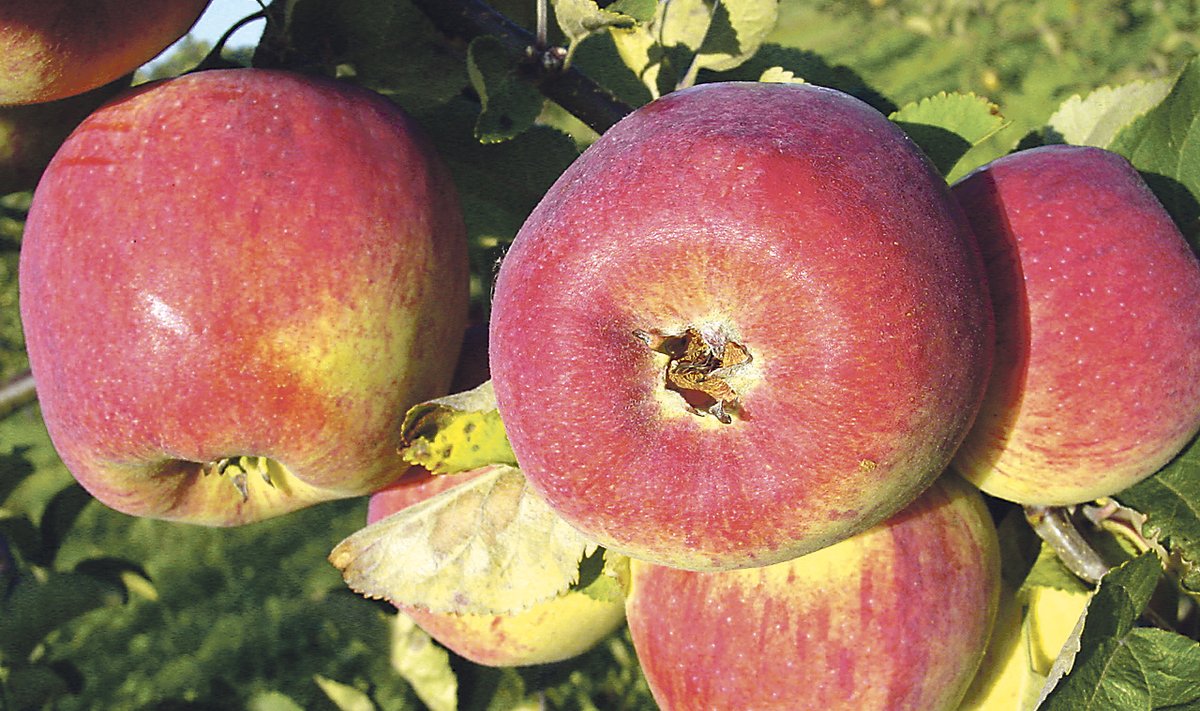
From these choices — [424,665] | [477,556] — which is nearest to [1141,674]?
[477,556]

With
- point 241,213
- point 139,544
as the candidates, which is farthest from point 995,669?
point 139,544

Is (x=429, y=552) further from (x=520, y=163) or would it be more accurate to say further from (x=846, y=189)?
(x=846, y=189)

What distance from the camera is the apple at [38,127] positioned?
124 centimetres

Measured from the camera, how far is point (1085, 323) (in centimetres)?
94

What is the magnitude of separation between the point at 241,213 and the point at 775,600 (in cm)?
63

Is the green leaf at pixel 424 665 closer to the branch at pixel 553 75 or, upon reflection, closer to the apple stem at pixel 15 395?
the apple stem at pixel 15 395

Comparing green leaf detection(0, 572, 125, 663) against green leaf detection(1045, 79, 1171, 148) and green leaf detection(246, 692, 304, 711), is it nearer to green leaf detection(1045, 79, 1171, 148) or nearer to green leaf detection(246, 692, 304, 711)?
green leaf detection(246, 692, 304, 711)

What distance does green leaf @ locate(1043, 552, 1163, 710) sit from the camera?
3.19 ft

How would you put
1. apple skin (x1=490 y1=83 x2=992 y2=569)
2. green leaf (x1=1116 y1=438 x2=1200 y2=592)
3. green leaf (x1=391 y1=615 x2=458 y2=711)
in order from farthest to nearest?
green leaf (x1=391 y1=615 x2=458 y2=711)
green leaf (x1=1116 y1=438 x2=1200 y2=592)
apple skin (x1=490 y1=83 x2=992 y2=569)

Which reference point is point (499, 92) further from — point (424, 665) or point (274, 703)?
point (274, 703)

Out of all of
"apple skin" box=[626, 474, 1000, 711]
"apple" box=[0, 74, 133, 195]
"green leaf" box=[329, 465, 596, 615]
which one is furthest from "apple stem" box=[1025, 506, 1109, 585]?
"apple" box=[0, 74, 133, 195]

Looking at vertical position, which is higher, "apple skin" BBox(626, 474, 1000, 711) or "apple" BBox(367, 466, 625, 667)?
"apple skin" BBox(626, 474, 1000, 711)

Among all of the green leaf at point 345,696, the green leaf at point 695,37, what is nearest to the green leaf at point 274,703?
the green leaf at point 345,696

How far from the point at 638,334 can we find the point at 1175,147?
68 centimetres
